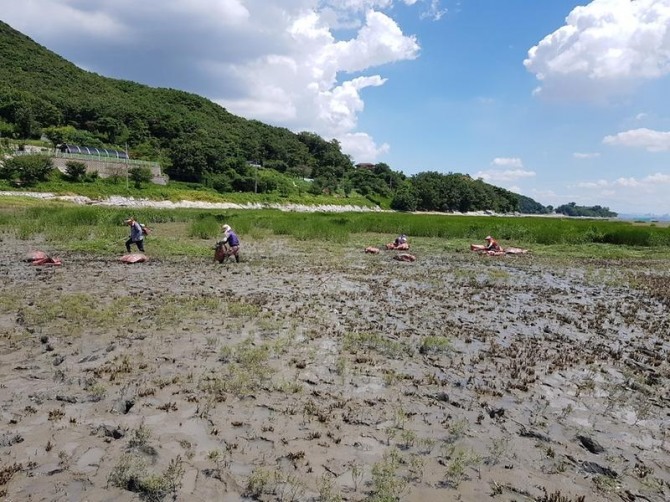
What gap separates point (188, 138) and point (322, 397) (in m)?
111

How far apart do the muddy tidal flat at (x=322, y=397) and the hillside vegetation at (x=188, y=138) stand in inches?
2356

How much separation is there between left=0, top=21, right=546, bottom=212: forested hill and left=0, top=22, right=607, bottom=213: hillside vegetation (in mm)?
232

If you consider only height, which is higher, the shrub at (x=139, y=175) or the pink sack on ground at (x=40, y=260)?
the shrub at (x=139, y=175)

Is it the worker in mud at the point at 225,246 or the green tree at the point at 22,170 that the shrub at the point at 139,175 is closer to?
the green tree at the point at 22,170

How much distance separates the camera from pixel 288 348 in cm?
825

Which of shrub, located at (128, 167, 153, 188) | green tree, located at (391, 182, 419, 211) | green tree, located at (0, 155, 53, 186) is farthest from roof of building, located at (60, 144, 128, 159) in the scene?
green tree, located at (391, 182, 419, 211)

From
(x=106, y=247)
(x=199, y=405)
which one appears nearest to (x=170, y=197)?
(x=106, y=247)

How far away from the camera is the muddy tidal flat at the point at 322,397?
443 cm

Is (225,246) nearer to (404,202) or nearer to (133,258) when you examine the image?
(133,258)

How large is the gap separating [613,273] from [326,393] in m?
18.9

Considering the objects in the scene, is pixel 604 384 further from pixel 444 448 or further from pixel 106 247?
pixel 106 247

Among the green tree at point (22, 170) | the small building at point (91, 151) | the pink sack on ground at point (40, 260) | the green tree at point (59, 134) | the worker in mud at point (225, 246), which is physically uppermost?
the green tree at point (59, 134)

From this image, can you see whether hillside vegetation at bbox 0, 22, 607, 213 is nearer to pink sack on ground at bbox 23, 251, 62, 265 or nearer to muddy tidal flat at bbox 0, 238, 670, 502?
pink sack on ground at bbox 23, 251, 62, 265

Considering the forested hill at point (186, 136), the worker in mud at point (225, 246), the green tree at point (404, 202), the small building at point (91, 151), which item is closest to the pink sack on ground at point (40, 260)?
the worker in mud at point (225, 246)
